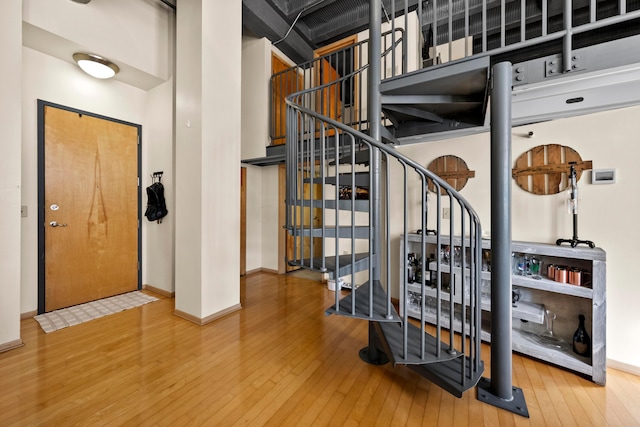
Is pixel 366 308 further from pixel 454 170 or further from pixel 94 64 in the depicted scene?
pixel 94 64

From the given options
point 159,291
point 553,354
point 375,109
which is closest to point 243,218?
point 159,291

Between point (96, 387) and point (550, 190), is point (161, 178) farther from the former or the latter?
point (550, 190)

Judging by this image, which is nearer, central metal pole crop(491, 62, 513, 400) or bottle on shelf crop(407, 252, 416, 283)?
central metal pole crop(491, 62, 513, 400)

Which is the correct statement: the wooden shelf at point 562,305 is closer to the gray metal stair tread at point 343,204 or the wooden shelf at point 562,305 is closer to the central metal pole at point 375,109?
the central metal pole at point 375,109

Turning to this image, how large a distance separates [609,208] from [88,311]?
5.29 m

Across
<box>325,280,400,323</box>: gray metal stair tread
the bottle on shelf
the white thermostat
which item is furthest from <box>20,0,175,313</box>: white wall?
the white thermostat

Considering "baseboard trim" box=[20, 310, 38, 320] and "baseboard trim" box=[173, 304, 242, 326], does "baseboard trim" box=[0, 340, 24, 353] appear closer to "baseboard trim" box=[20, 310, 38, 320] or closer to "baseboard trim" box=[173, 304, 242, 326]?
"baseboard trim" box=[20, 310, 38, 320]

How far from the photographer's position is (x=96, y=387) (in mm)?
1812

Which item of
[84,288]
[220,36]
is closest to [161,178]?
[84,288]

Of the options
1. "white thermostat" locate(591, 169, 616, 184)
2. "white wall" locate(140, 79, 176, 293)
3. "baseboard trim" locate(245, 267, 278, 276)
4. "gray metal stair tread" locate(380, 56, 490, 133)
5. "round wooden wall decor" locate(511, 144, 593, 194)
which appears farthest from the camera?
"baseboard trim" locate(245, 267, 278, 276)

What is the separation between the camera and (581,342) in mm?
2104

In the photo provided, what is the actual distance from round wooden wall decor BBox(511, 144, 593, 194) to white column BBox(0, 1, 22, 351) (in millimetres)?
4576

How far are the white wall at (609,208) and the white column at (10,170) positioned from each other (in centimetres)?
456

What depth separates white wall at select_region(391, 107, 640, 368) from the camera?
6.81 feet
